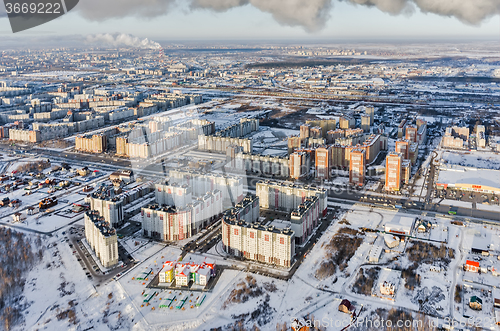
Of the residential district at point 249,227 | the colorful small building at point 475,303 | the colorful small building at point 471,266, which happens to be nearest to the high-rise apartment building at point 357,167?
the residential district at point 249,227

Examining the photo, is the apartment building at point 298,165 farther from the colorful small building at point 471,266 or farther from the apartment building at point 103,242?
the apartment building at point 103,242

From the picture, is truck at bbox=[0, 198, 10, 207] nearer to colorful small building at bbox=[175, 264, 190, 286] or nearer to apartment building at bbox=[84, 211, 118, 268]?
apartment building at bbox=[84, 211, 118, 268]

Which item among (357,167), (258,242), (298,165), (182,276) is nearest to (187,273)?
(182,276)

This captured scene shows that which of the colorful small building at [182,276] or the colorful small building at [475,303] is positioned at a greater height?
the colorful small building at [182,276]

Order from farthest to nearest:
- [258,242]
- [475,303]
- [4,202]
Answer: [4,202], [258,242], [475,303]

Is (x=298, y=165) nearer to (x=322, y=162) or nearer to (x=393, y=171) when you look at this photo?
(x=322, y=162)

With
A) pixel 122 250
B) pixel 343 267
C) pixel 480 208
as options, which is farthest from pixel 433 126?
pixel 122 250

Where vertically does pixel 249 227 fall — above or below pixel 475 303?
above

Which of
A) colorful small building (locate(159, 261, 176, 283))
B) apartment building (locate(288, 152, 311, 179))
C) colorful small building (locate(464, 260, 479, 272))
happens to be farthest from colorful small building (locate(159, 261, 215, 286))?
apartment building (locate(288, 152, 311, 179))
